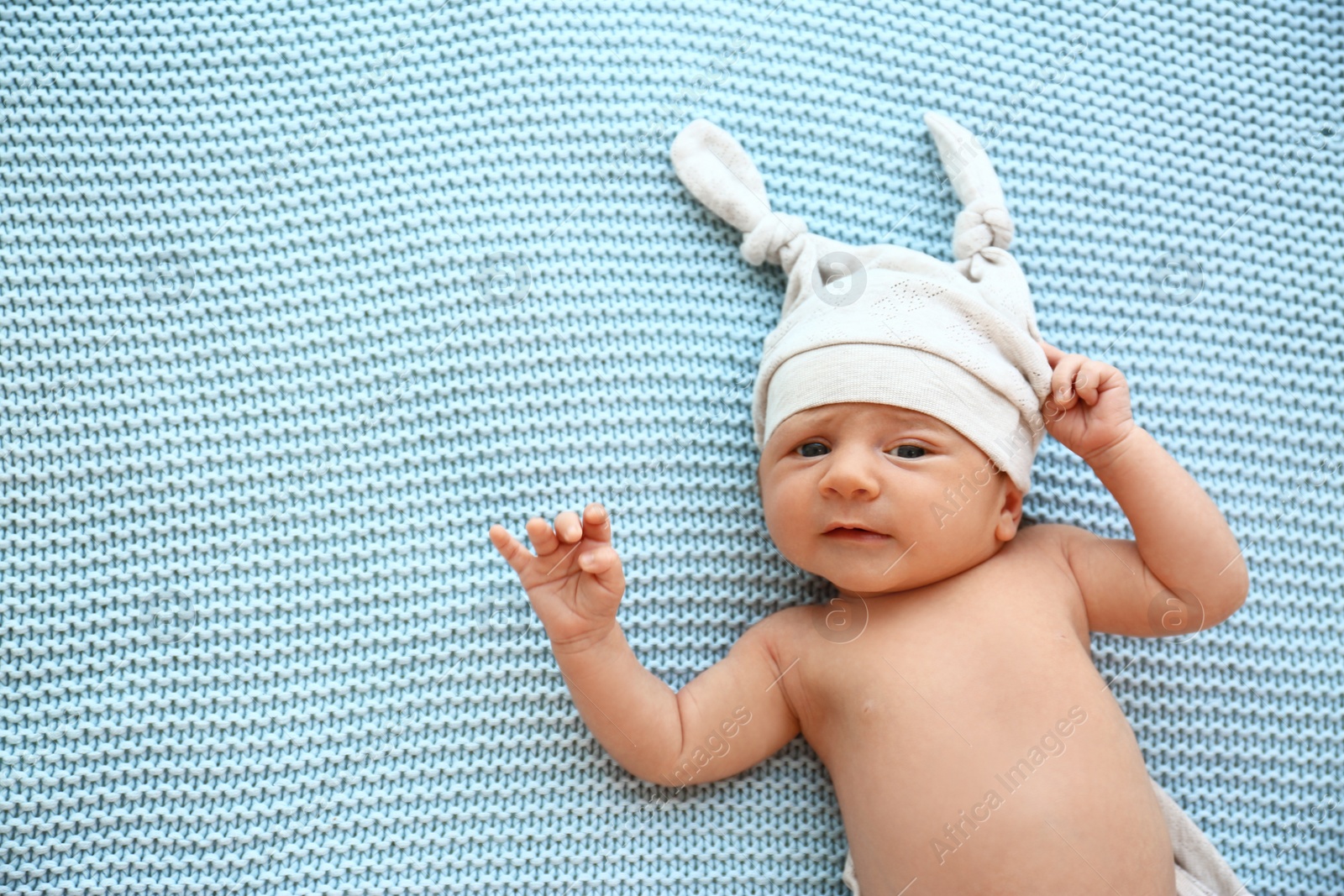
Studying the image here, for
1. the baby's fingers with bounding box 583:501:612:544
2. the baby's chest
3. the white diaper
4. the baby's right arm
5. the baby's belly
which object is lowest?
the white diaper

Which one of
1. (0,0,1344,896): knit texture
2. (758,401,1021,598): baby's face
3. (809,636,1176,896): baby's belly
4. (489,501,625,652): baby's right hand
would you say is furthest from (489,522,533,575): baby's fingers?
(809,636,1176,896): baby's belly

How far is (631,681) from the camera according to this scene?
1034 millimetres

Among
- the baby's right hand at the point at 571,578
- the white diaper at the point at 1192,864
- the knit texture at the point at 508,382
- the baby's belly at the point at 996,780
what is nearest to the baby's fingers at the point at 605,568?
the baby's right hand at the point at 571,578

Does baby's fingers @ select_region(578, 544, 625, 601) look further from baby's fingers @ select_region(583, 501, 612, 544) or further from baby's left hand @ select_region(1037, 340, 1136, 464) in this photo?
baby's left hand @ select_region(1037, 340, 1136, 464)

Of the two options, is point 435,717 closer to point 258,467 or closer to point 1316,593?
point 258,467

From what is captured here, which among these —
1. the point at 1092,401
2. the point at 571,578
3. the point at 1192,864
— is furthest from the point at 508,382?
the point at 1192,864

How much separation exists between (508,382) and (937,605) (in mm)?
551

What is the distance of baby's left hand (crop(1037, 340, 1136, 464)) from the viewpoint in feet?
3.40

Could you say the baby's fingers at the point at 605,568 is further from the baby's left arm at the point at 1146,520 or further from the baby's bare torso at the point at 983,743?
the baby's left arm at the point at 1146,520

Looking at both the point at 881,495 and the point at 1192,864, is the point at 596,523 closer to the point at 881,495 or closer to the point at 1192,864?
the point at 881,495

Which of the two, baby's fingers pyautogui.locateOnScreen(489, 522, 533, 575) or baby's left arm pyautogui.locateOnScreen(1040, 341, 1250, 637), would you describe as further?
baby's left arm pyautogui.locateOnScreen(1040, 341, 1250, 637)

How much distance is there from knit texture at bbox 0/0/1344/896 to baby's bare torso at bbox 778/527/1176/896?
0.11 m

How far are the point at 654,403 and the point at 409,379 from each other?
0.96 feet

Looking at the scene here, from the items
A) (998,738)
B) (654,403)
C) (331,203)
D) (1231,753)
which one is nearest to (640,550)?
(654,403)
